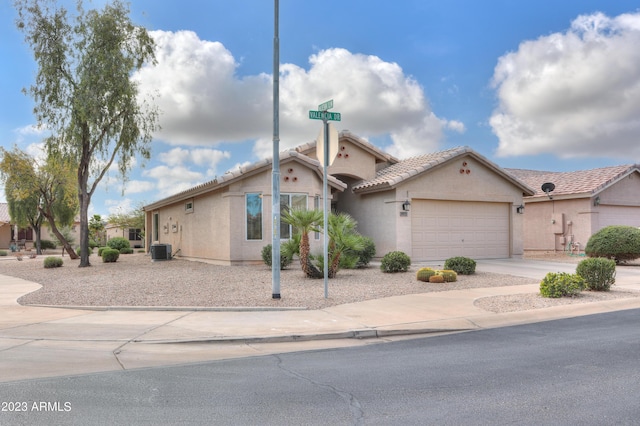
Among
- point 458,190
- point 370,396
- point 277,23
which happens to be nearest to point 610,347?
point 370,396

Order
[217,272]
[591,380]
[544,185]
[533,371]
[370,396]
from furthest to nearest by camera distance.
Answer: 1. [544,185]
2. [217,272]
3. [533,371]
4. [591,380]
5. [370,396]

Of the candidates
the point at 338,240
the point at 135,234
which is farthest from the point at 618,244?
the point at 135,234

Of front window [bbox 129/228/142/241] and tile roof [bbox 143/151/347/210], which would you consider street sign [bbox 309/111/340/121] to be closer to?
tile roof [bbox 143/151/347/210]

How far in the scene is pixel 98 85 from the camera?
20.5 m

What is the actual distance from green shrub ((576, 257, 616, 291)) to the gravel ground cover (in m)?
0.29

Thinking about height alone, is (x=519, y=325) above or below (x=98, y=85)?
below

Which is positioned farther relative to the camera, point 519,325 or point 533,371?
point 519,325

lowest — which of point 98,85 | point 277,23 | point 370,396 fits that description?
point 370,396

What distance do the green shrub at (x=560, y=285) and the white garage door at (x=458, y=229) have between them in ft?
29.8

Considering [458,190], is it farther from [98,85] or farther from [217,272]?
[98,85]

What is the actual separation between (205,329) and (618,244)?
53.4 feet

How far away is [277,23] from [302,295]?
19.7ft

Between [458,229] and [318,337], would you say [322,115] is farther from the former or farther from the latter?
[458,229]

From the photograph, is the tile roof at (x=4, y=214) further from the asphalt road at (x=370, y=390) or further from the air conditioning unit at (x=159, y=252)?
the asphalt road at (x=370, y=390)
